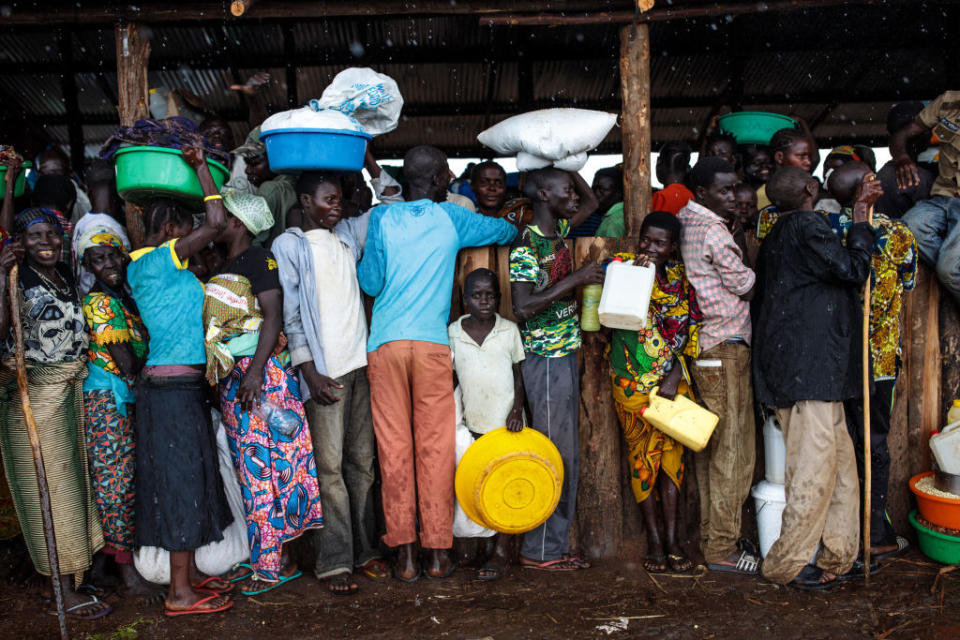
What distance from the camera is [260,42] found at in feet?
22.8

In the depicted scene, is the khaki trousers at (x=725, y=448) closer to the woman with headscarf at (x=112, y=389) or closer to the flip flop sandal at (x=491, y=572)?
the flip flop sandal at (x=491, y=572)

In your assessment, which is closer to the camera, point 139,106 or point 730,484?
point 730,484

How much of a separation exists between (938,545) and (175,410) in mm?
4008

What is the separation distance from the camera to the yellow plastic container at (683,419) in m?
3.82

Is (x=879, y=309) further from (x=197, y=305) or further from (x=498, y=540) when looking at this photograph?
(x=197, y=305)

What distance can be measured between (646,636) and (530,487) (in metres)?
0.84

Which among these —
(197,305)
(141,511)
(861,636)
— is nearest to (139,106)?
(197,305)

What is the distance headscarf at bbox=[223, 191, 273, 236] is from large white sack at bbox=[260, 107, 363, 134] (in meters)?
0.36

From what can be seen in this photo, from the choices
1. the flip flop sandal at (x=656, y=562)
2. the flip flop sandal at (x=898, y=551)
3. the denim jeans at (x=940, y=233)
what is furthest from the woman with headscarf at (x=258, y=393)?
the denim jeans at (x=940, y=233)

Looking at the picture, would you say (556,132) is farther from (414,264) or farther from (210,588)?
(210,588)

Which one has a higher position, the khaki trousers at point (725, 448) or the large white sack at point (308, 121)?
the large white sack at point (308, 121)

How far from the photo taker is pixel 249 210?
3818 millimetres

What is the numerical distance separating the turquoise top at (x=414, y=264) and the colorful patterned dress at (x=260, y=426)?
54cm

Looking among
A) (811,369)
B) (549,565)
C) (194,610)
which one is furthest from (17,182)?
(811,369)
